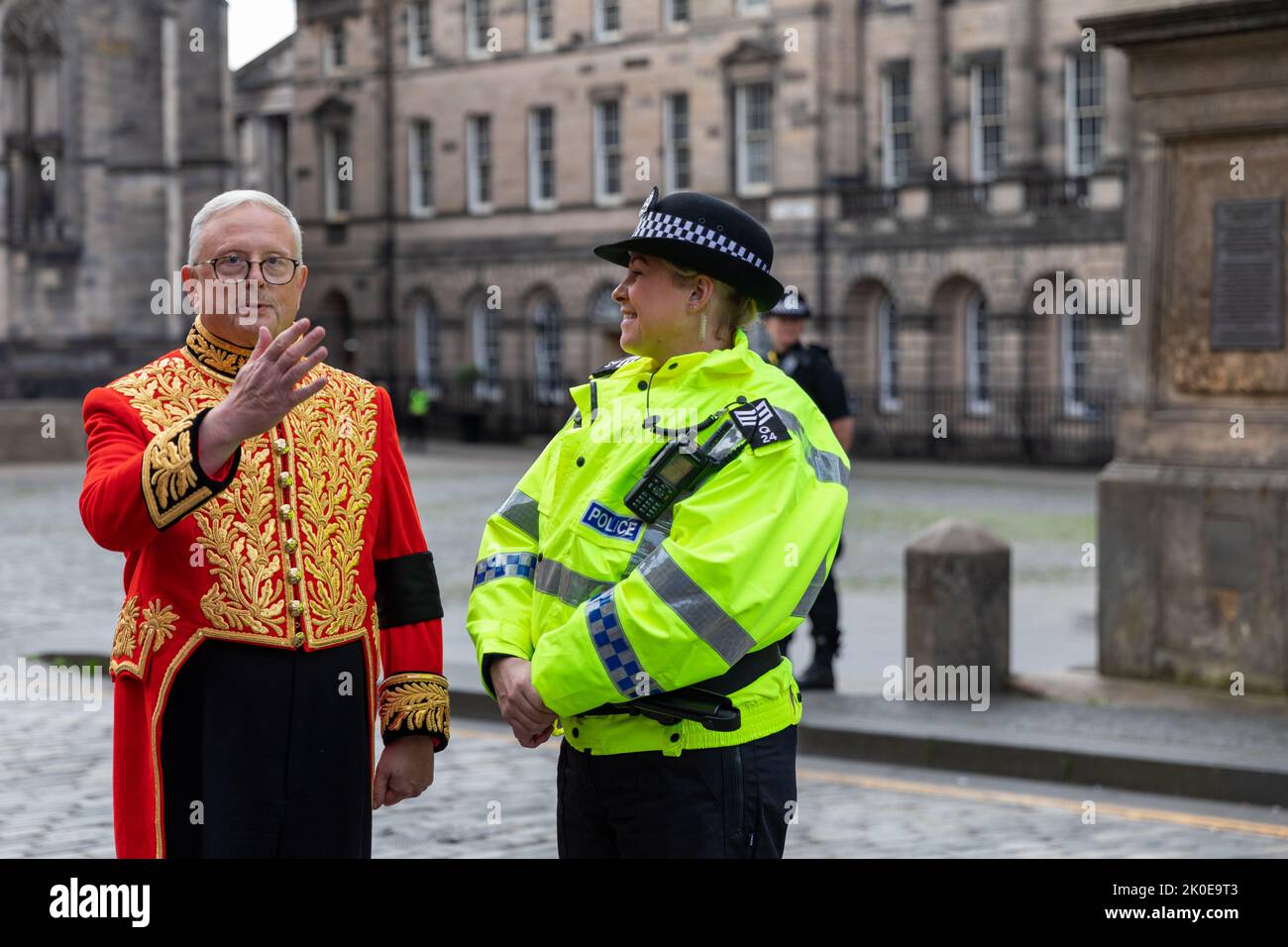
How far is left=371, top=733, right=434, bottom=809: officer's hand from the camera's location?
4113 mm

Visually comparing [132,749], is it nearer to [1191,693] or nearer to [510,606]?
[510,606]

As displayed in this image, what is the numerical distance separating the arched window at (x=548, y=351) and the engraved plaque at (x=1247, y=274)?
38.6 meters

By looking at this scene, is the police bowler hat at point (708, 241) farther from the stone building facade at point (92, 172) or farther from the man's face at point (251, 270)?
the stone building facade at point (92, 172)

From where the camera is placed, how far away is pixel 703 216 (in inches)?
154

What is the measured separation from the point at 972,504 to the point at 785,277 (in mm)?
17538

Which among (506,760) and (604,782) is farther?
(506,760)

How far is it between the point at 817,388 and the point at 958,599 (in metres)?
1.29

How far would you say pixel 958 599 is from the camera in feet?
33.1

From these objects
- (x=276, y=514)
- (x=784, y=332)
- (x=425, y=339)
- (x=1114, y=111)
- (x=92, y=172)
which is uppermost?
(x=1114, y=111)

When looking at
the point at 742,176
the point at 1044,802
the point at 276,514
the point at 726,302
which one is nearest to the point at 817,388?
the point at 1044,802

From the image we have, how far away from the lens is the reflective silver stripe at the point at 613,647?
361 cm

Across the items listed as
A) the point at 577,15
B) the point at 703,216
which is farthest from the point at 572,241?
the point at 703,216

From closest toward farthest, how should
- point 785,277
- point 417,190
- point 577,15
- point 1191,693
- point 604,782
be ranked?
point 604,782
point 1191,693
point 785,277
point 577,15
point 417,190

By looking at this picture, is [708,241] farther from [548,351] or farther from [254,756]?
[548,351]
